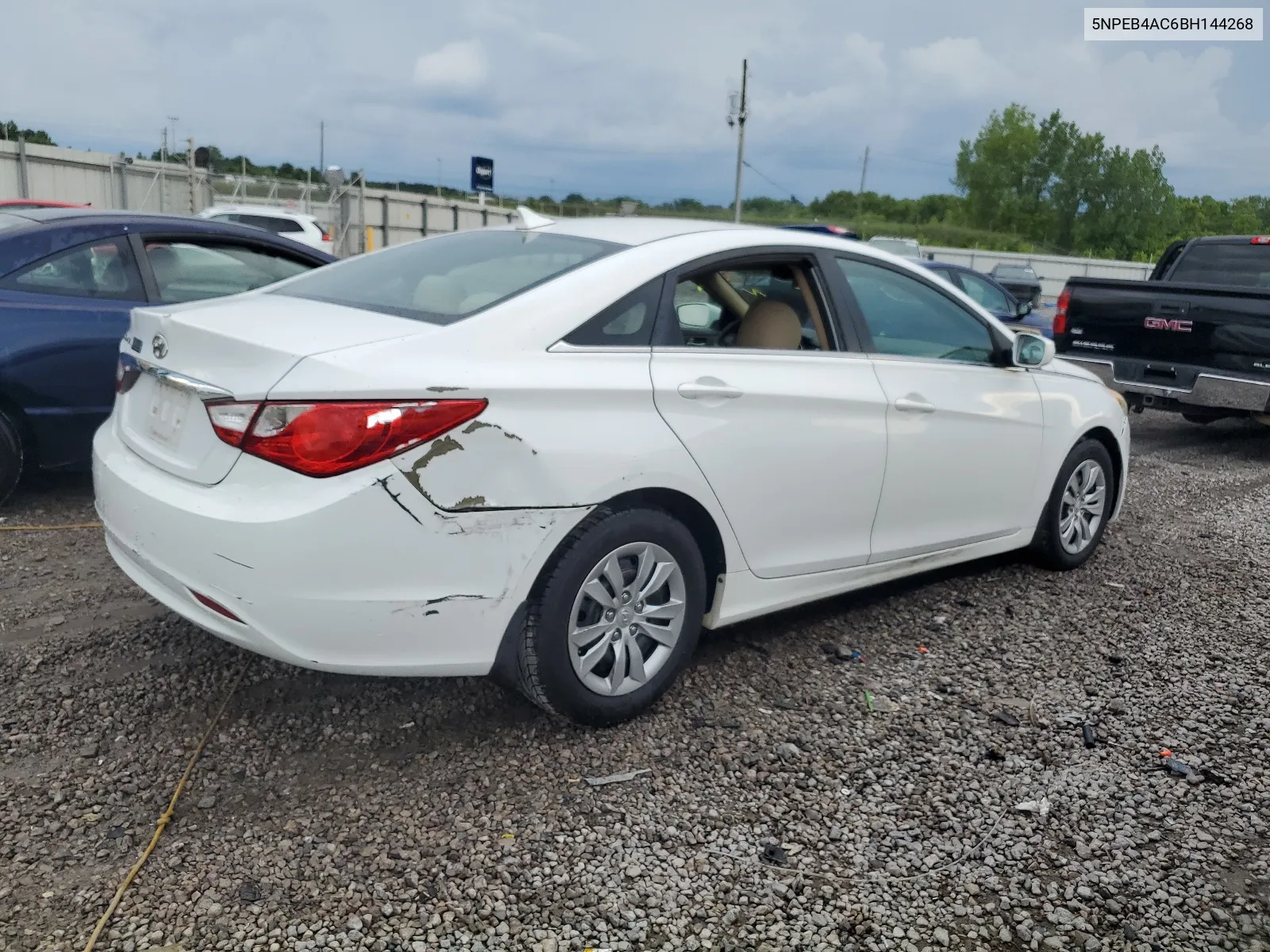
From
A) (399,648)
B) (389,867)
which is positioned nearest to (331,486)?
(399,648)

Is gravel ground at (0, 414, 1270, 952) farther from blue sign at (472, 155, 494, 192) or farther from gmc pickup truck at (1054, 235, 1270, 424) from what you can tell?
blue sign at (472, 155, 494, 192)

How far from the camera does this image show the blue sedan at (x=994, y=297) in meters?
12.6

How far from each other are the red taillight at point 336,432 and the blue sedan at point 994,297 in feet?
35.2

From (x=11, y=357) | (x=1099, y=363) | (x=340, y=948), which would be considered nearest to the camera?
Answer: (x=340, y=948)

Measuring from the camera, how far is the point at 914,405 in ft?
13.7

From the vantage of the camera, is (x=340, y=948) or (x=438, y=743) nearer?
(x=340, y=948)

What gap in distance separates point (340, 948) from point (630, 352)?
5.97ft

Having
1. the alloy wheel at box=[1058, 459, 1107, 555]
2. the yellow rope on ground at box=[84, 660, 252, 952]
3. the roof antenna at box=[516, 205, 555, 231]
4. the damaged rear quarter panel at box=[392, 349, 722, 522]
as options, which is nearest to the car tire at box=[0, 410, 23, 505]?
the yellow rope on ground at box=[84, 660, 252, 952]

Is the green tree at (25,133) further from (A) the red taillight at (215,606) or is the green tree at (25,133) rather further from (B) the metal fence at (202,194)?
(A) the red taillight at (215,606)

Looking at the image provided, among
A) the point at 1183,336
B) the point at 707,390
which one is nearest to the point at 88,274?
the point at 707,390

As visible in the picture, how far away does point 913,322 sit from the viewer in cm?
449

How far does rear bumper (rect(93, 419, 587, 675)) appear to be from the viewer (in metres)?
2.79

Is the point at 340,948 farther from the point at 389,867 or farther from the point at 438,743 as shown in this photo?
the point at 438,743

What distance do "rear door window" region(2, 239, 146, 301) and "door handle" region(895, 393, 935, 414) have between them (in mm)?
4009
